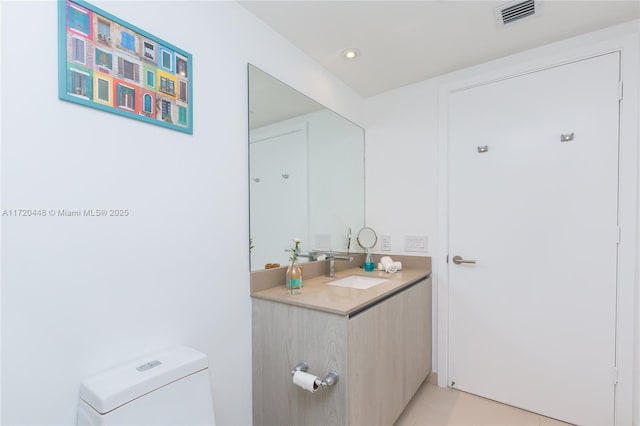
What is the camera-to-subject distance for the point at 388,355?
162cm

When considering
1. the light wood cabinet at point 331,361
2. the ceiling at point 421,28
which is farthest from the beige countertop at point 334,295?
the ceiling at point 421,28

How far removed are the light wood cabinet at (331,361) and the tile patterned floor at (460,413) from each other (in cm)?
26

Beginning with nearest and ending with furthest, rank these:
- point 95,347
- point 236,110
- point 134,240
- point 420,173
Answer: point 95,347
point 134,240
point 236,110
point 420,173

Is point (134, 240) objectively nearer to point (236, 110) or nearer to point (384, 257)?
point (236, 110)

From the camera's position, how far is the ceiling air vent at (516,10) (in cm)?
153

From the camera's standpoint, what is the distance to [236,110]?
1.53 meters

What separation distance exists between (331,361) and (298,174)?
1.16 m

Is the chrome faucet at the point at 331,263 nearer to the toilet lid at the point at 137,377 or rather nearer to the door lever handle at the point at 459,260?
the door lever handle at the point at 459,260

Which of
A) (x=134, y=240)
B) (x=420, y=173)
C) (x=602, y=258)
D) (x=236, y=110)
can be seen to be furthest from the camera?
(x=420, y=173)

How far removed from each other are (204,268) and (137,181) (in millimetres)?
467

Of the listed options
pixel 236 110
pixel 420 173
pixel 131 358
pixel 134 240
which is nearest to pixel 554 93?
pixel 420 173

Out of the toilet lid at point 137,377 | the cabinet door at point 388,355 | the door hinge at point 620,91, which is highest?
the door hinge at point 620,91

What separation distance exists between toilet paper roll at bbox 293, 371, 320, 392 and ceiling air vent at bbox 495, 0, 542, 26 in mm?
2036

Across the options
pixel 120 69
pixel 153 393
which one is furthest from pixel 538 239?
pixel 120 69
